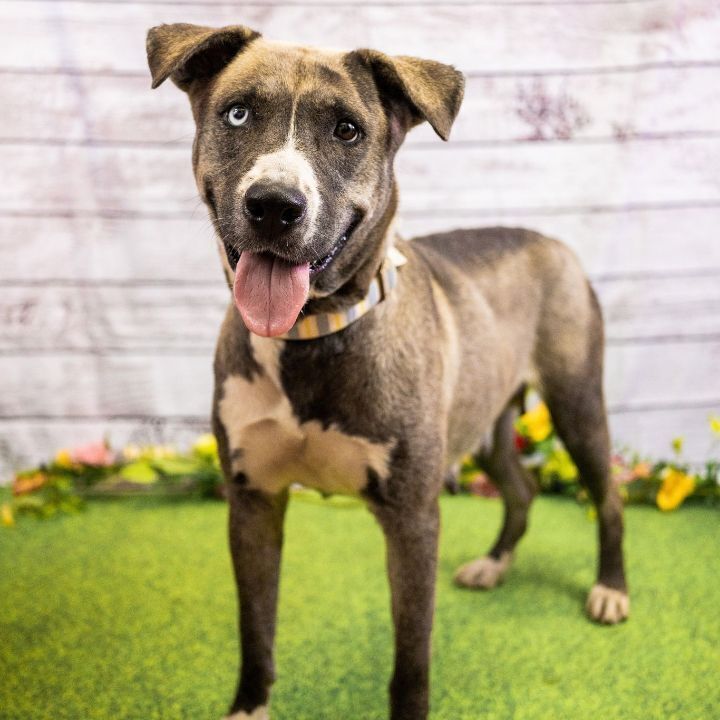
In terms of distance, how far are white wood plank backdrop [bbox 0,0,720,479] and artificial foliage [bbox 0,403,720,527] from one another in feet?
0.55

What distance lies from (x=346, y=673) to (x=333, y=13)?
231cm

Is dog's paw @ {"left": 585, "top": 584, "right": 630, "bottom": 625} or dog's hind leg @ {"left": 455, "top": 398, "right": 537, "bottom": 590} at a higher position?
dog's hind leg @ {"left": 455, "top": 398, "right": 537, "bottom": 590}

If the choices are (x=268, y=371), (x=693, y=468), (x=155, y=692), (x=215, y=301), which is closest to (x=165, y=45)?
(x=268, y=371)

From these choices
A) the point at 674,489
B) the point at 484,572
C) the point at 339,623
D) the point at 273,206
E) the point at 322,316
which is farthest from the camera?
the point at 674,489

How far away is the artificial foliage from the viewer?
3365 mm

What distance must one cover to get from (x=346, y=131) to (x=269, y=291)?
0.37m

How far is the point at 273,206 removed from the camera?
5.19 ft

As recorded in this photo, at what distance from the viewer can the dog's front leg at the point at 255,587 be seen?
2.01 m

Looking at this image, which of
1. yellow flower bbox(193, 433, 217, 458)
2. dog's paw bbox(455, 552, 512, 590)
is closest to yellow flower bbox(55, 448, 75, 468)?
yellow flower bbox(193, 433, 217, 458)

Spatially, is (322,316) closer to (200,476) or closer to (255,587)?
(255,587)

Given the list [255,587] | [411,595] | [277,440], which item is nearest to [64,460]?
[255,587]

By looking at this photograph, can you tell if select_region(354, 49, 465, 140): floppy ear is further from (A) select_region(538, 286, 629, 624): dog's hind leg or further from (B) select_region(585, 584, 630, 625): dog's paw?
(B) select_region(585, 584, 630, 625): dog's paw

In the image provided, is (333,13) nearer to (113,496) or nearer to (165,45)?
(165,45)

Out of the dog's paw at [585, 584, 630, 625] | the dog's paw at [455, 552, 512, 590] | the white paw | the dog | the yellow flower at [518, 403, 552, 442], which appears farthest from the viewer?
the yellow flower at [518, 403, 552, 442]
